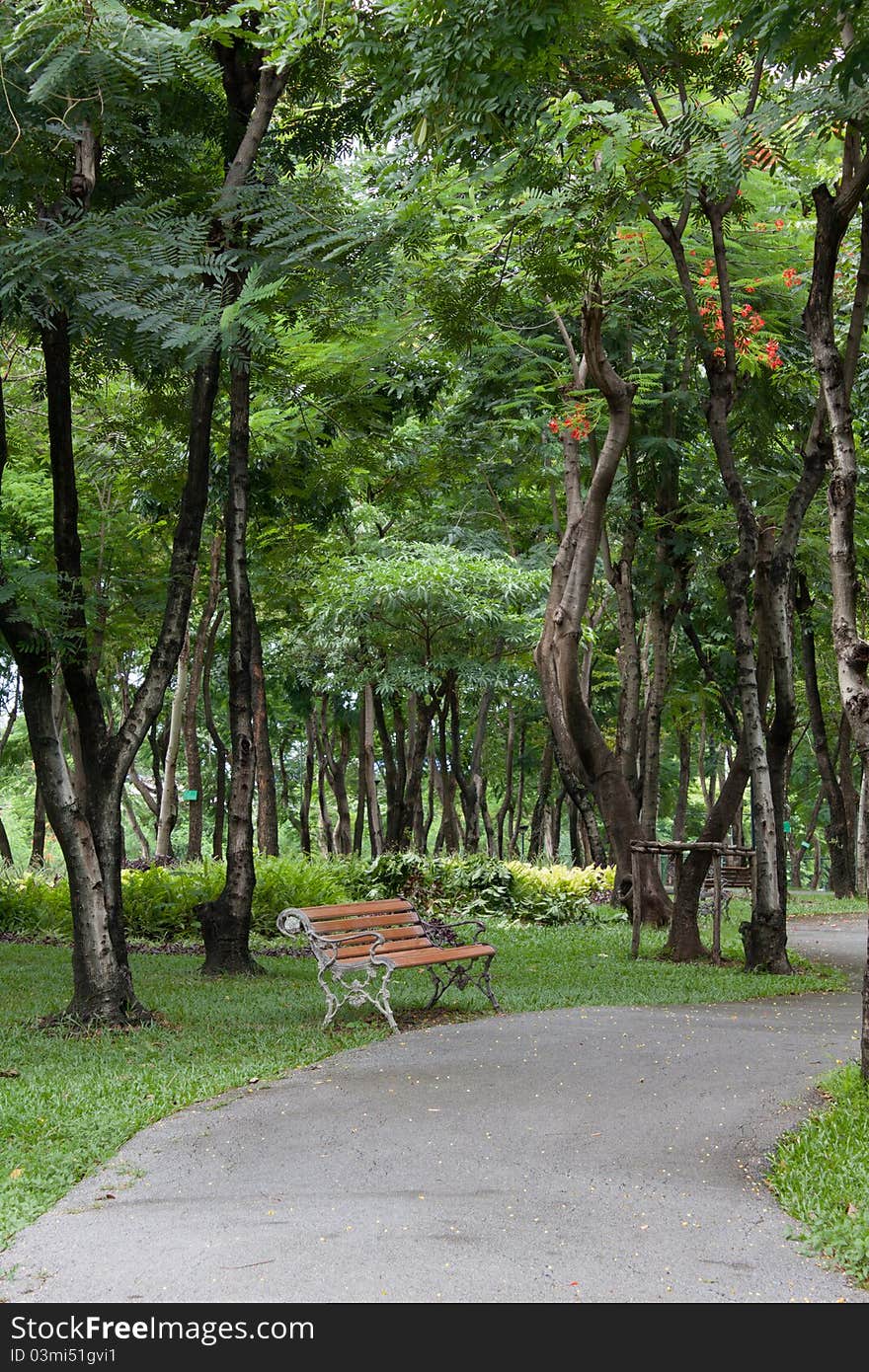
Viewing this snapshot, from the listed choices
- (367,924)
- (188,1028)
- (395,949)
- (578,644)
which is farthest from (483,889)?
(188,1028)

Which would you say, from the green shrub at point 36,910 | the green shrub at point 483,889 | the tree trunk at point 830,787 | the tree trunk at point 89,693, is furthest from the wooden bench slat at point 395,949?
the tree trunk at point 830,787

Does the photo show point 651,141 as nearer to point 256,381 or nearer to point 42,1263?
point 256,381

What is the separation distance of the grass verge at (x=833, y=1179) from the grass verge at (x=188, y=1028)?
3.17 m

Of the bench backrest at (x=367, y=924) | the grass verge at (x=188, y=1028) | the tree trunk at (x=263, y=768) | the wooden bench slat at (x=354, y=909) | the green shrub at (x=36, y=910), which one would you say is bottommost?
the grass verge at (x=188, y=1028)

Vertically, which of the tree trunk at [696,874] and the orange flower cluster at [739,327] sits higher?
the orange flower cluster at [739,327]

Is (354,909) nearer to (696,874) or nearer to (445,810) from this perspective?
(696,874)

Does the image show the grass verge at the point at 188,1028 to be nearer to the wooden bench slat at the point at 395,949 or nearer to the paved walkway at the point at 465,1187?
the paved walkway at the point at 465,1187

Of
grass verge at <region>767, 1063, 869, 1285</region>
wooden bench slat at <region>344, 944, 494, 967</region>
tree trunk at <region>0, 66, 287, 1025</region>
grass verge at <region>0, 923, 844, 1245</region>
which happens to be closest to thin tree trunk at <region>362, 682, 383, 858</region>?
grass verge at <region>0, 923, 844, 1245</region>

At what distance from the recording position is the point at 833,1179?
17.2 ft

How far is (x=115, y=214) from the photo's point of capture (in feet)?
27.3

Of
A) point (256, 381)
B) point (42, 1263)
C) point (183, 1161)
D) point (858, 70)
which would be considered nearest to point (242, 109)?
point (256, 381)

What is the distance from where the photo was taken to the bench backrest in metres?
9.62

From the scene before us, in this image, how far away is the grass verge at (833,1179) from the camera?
4.54 meters

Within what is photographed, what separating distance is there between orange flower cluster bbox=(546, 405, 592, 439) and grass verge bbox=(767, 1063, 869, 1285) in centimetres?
863
